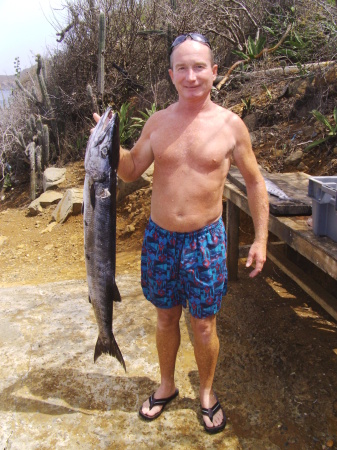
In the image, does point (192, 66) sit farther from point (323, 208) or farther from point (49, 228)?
point (49, 228)

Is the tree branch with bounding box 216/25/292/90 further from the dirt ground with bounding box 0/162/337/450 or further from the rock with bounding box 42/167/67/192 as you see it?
the dirt ground with bounding box 0/162/337/450

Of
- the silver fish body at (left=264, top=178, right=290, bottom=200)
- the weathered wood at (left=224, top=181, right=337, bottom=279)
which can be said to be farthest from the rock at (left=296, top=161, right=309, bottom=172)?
the weathered wood at (left=224, top=181, right=337, bottom=279)

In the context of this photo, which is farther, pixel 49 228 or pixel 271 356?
pixel 49 228

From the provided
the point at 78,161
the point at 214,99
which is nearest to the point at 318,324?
the point at 214,99

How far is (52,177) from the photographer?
9344mm

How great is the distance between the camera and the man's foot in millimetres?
2709

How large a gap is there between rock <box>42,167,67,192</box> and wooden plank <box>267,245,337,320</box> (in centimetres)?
606

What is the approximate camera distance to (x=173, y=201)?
8.43ft

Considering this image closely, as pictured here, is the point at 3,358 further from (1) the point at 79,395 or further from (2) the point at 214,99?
(2) the point at 214,99

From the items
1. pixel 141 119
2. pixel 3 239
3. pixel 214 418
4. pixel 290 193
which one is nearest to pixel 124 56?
pixel 141 119

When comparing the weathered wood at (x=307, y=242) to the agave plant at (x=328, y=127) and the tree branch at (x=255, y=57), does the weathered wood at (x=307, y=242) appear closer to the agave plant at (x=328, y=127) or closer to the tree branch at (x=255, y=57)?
the agave plant at (x=328, y=127)

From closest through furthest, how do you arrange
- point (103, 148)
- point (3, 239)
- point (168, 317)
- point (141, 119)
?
point (103, 148)
point (168, 317)
point (3, 239)
point (141, 119)

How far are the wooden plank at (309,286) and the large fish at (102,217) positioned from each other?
1.59 meters

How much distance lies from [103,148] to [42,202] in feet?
22.2
